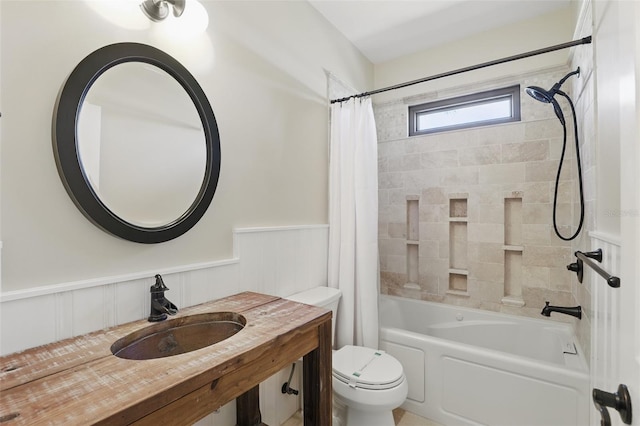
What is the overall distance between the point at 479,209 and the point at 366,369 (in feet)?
5.43

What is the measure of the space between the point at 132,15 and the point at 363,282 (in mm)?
1897

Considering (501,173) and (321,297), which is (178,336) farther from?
(501,173)

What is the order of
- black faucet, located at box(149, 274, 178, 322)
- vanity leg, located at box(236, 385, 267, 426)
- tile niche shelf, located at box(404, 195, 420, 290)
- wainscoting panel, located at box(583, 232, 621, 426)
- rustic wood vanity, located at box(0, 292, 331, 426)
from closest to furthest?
1. rustic wood vanity, located at box(0, 292, 331, 426)
2. wainscoting panel, located at box(583, 232, 621, 426)
3. black faucet, located at box(149, 274, 178, 322)
4. vanity leg, located at box(236, 385, 267, 426)
5. tile niche shelf, located at box(404, 195, 420, 290)

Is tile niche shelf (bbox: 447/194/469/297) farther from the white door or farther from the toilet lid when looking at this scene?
the white door

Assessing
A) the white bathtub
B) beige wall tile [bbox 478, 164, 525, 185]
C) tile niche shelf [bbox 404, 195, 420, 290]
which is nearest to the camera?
the white bathtub

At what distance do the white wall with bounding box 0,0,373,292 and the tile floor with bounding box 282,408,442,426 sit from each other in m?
1.13

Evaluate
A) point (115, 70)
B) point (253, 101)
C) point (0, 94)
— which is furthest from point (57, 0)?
point (253, 101)

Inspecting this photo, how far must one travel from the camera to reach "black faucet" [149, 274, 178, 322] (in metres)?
1.14

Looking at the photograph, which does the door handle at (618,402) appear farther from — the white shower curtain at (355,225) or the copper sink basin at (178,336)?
the white shower curtain at (355,225)

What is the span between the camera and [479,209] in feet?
8.21

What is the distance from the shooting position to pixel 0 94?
874 mm

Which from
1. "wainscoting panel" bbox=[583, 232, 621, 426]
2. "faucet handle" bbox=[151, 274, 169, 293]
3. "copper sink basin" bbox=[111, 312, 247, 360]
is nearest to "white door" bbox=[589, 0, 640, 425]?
"wainscoting panel" bbox=[583, 232, 621, 426]

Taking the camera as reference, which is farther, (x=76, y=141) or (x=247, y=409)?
(x=247, y=409)

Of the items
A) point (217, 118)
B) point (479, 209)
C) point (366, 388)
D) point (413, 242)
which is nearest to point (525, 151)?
point (479, 209)
